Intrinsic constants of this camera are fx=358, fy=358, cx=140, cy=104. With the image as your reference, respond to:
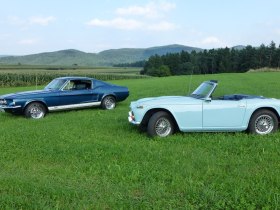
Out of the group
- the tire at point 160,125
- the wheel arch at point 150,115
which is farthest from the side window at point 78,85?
the tire at point 160,125

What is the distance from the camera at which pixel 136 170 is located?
223 inches

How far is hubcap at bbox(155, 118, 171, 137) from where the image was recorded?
322 inches

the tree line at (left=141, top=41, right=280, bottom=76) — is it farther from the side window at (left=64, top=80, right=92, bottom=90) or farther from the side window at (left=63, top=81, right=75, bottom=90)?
the side window at (left=63, top=81, right=75, bottom=90)

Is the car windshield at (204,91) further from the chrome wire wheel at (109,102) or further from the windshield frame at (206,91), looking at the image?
the chrome wire wheel at (109,102)

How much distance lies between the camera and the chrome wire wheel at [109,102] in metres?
13.9

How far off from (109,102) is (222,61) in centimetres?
8537

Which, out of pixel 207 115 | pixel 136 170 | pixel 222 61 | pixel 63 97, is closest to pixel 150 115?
pixel 207 115

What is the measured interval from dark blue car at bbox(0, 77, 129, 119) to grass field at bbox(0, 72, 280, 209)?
2.88m

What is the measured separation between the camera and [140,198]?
15.1 feet

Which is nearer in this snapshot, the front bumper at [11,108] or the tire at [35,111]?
the front bumper at [11,108]

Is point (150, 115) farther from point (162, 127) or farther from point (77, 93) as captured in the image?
point (77, 93)

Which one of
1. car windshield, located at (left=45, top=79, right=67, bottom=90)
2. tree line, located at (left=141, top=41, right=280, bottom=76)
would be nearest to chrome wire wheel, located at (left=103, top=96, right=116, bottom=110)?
car windshield, located at (left=45, top=79, right=67, bottom=90)

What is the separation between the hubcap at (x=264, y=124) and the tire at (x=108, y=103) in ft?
22.8

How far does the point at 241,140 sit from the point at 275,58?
9120cm
